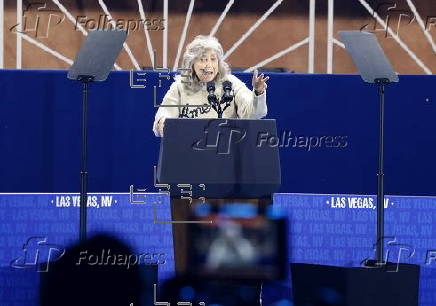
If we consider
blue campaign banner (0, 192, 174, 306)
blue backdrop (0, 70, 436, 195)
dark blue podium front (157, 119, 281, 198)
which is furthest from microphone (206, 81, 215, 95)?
blue backdrop (0, 70, 436, 195)

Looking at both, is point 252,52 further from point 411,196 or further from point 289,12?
point 411,196

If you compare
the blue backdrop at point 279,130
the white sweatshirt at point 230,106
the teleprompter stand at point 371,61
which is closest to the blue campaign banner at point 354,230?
the blue backdrop at point 279,130

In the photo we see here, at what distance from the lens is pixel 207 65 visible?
482cm

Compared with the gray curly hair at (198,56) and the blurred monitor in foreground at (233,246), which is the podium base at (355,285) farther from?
the gray curly hair at (198,56)

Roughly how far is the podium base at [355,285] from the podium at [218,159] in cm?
50

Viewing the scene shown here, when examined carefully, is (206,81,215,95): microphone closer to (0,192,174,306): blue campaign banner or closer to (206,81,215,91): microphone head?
(206,81,215,91): microphone head

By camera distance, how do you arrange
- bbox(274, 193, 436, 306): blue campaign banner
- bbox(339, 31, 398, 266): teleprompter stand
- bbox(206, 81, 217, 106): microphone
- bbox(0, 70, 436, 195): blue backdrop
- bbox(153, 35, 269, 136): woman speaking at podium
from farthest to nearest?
bbox(0, 70, 436, 195): blue backdrop → bbox(274, 193, 436, 306): blue campaign banner → bbox(339, 31, 398, 266): teleprompter stand → bbox(153, 35, 269, 136): woman speaking at podium → bbox(206, 81, 217, 106): microphone

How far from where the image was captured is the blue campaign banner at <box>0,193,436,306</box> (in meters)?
5.31

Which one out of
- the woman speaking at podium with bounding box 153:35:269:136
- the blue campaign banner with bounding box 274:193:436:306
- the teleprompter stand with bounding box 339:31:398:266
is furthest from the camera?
the blue campaign banner with bounding box 274:193:436:306

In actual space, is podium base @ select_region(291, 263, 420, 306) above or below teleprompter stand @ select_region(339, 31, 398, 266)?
below

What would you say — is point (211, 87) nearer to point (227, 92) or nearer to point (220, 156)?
point (227, 92)

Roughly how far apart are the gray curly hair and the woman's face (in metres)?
0.02

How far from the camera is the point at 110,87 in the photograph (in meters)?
5.87

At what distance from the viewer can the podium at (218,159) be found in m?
4.38
